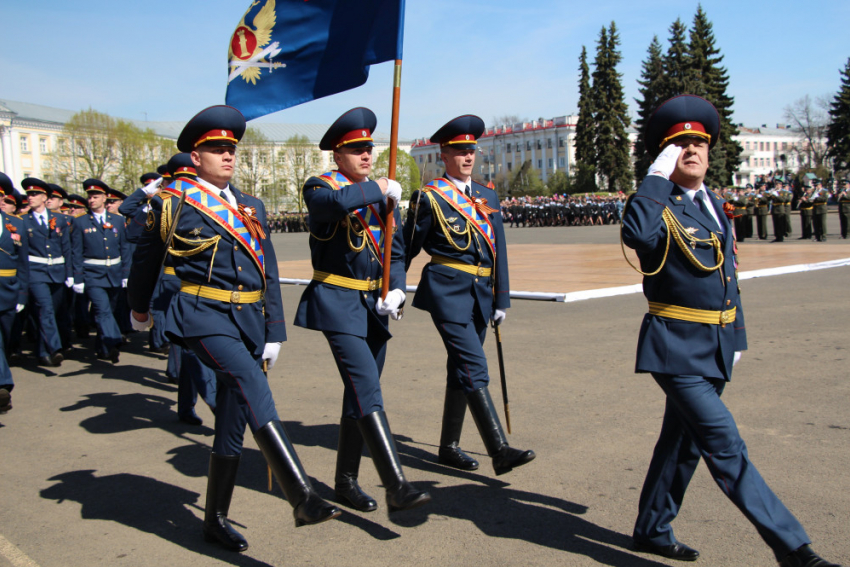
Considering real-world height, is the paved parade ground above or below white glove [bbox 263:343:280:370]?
below

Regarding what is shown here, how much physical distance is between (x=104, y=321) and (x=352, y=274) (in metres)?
6.11

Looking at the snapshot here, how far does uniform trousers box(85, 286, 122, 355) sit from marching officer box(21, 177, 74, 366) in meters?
0.39

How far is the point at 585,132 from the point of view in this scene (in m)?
→ 73.3

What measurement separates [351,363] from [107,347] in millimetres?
6192

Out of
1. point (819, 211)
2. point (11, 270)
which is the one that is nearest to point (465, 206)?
point (11, 270)

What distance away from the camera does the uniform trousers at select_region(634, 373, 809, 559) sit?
3.02 metres

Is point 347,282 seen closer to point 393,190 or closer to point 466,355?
point 393,190

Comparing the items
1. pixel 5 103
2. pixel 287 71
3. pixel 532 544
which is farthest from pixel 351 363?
pixel 5 103

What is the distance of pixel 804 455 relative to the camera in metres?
4.70

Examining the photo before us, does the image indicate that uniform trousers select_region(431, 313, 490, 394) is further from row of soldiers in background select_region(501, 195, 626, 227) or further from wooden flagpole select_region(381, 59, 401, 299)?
row of soldiers in background select_region(501, 195, 626, 227)

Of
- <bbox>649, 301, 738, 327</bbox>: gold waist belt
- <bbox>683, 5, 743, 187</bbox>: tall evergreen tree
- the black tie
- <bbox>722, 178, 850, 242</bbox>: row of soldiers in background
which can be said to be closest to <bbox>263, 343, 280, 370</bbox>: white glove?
<bbox>649, 301, 738, 327</bbox>: gold waist belt

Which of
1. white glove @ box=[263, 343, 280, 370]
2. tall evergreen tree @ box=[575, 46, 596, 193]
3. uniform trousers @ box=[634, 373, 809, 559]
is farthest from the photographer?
tall evergreen tree @ box=[575, 46, 596, 193]

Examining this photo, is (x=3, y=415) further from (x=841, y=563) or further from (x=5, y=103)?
(x=5, y=103)

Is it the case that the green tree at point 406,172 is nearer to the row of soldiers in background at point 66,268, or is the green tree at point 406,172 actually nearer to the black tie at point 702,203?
the row of soldiers in background at point 66,268
